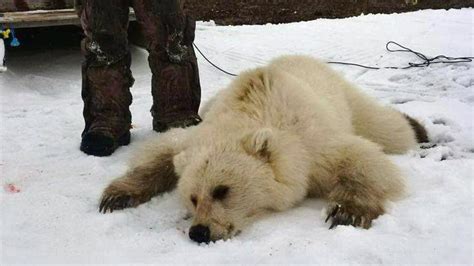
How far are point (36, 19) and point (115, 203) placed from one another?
4093 mm

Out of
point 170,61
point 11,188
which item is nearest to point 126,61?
point 170,61

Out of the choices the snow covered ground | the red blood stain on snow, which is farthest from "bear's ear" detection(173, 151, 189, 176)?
the red blood stain on snow

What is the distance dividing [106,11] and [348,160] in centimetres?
208

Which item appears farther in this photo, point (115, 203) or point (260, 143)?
point (115, 203)

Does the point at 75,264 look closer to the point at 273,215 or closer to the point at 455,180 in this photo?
the point at 273,215

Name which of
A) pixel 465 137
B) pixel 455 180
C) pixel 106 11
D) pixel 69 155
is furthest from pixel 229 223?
pixel 465 137

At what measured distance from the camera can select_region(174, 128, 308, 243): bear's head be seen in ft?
10.2

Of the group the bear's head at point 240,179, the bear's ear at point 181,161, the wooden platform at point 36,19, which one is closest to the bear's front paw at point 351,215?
the bear's head at point 240,179

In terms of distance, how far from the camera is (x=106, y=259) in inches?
106

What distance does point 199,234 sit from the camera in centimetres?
292

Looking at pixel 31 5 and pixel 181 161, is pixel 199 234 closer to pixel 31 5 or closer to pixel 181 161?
pixel 181 161

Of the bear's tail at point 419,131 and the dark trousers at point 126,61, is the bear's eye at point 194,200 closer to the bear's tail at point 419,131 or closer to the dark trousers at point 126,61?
the dark trousers at point 126,61

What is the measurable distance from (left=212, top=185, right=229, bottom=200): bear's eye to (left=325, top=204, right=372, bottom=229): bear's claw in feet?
1.85

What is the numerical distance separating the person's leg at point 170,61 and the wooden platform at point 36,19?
8.69 ft
